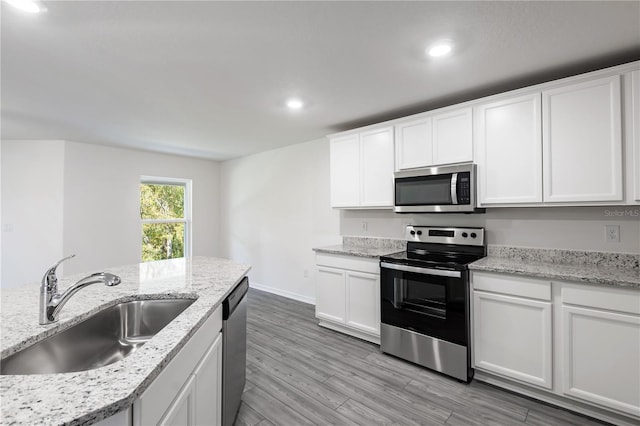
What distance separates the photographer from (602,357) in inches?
70.6

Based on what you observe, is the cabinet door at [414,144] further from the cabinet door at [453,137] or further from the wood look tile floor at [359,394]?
the wood look tile floor at [359,394]

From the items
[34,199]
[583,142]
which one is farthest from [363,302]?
[34,199]

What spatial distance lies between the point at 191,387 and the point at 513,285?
7.05 feet

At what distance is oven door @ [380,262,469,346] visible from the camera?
88.6 inches

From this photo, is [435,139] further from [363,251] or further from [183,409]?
[183,409]

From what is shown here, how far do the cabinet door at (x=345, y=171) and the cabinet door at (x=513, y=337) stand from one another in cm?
161

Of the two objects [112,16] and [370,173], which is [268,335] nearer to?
[370,173]

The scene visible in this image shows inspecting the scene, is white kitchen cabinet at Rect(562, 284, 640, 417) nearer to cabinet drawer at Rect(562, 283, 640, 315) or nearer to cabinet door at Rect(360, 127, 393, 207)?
cabinet drawer at Rect(562, 283, 640, 315)

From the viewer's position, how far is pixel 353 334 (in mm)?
3105

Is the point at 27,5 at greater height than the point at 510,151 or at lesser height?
greater

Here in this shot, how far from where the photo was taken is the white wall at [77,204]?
3.95 meters

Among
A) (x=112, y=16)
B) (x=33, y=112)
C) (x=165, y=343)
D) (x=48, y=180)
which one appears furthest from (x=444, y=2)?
(x=48, y=180)

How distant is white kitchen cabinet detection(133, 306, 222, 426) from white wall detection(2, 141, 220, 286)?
12.5 ft

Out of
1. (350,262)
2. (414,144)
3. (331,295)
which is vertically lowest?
(331,295)
